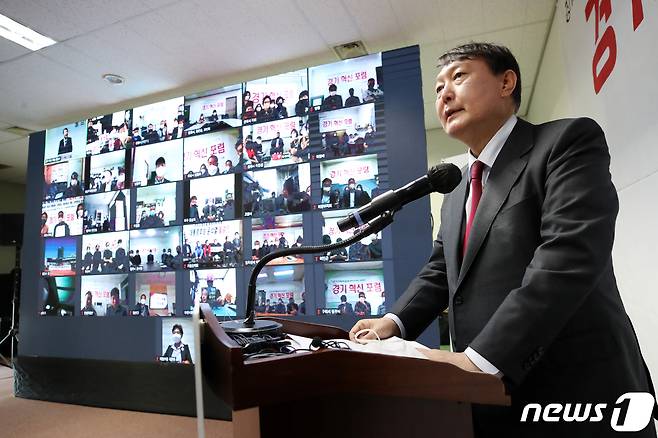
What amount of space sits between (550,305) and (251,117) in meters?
3.18

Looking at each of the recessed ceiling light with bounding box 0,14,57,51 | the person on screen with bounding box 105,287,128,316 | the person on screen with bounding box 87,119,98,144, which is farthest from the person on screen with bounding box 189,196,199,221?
the recessed ceiling light with bounding box 0,14,57,51

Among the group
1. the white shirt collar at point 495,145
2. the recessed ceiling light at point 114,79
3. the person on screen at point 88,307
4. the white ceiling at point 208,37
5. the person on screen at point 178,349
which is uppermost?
the white ceiling at point 208,37

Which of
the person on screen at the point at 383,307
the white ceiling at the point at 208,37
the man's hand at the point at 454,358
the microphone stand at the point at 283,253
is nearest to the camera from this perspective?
the man's hand at the point at 454,358

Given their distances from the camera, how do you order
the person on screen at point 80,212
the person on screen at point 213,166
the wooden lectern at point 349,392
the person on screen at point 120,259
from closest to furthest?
the wooden lectern at point 349,392
the person on screen at point 213,166
the person on screen at point 120,259
the person on screen at point 80,212

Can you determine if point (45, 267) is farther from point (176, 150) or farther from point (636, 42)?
point (636, 42)

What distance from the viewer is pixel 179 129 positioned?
3877 mm

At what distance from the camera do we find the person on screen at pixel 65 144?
4.42 meters

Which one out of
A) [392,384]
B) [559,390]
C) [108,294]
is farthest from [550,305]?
[108,294]

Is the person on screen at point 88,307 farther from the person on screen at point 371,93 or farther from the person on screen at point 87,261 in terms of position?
the person on screen at point 371,93

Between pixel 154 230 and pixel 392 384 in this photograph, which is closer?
pixel 392 384

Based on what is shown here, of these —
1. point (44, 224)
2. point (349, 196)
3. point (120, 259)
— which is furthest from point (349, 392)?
point (44, 224)

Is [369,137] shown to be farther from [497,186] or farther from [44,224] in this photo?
[44,224]

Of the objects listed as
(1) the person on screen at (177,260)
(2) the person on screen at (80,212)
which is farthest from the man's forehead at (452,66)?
(2) the person on screen at (80,212)

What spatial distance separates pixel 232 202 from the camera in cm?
357
